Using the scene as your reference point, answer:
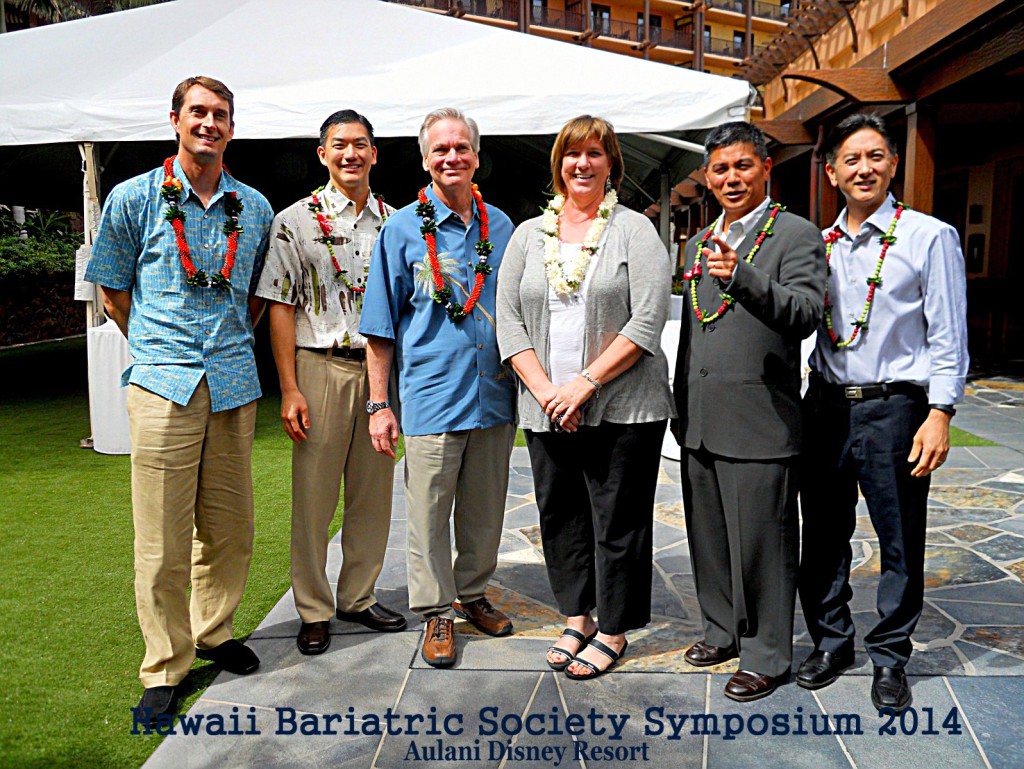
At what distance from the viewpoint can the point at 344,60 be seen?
6.81 metres

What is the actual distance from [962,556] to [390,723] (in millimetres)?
3004

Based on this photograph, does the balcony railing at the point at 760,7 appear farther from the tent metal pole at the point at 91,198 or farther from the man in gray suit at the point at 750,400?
the man in gray suit at the point at 750,400

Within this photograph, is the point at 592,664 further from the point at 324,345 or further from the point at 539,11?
the point at 539,11

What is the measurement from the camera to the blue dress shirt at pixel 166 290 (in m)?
2.67

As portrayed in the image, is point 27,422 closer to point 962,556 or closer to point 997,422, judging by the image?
point 962,556

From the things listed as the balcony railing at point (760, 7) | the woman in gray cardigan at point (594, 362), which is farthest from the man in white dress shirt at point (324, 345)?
the balcony railing at point (760, 7)

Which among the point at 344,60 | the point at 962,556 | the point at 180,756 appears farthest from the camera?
the point at 344,60

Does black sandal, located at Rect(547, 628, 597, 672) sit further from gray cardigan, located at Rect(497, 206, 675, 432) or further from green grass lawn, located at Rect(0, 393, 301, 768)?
green grass lawn, located at Rect(0, 393, 301, 768)

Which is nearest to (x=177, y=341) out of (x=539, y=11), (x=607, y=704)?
(x=607, y=704)

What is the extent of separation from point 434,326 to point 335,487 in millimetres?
741

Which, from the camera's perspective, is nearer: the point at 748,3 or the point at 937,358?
the point at 937,358

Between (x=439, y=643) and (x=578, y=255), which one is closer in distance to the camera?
(x=578, y=255)

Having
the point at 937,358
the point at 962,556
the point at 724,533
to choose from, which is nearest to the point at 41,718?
the point at 724,533

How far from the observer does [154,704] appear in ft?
8.77
